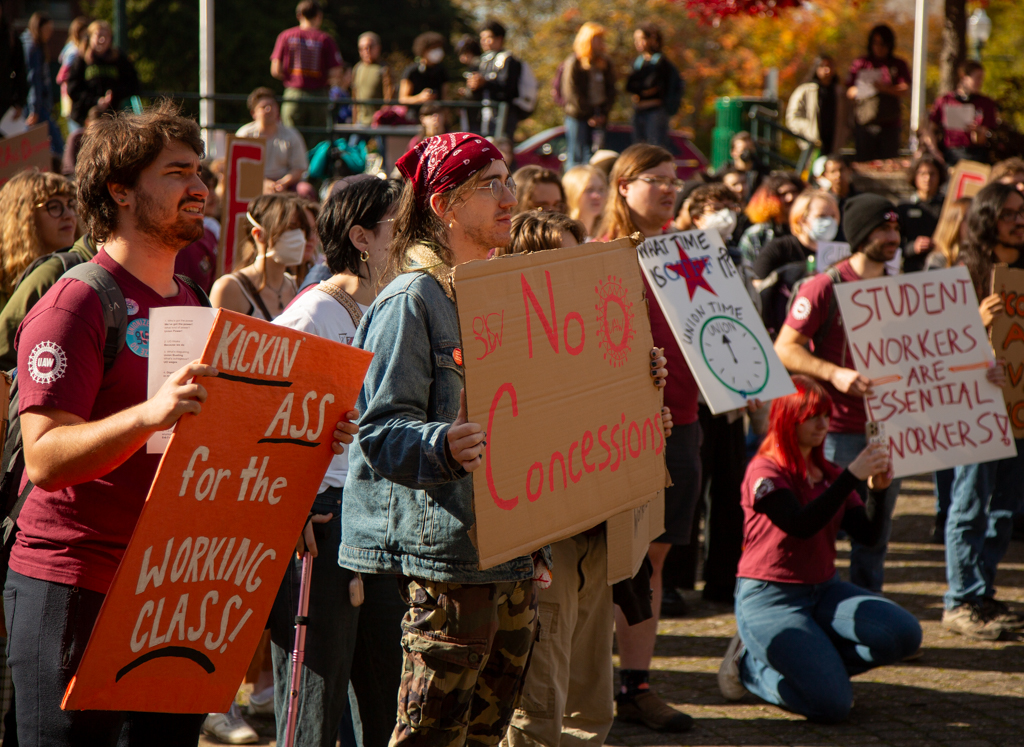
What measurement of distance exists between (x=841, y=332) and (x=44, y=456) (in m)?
4.16

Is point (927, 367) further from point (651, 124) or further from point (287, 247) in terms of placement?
point (651, 124)

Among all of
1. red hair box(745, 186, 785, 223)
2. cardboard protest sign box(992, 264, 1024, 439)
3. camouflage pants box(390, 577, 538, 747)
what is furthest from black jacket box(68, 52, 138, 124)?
camouflage pants box(390, 577, 538, 747)

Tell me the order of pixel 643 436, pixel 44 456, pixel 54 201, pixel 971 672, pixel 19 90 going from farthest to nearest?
pixel 19 90
pixel 971 672
pixel 54 201
pixel 643 436
pixel 44 456

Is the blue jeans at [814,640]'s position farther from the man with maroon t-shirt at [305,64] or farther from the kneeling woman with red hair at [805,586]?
the man with maroon t-shirt at [305,64]

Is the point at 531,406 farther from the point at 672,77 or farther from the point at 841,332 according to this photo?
the point at 672,77

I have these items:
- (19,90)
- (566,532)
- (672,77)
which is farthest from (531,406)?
(672,77)

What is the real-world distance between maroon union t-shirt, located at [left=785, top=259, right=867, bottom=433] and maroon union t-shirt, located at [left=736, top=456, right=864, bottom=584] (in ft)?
2.34

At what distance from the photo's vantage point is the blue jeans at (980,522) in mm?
5516

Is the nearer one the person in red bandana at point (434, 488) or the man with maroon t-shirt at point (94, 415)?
the man with maroon t-shirt at point (94, 415)

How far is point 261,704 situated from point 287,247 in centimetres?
194

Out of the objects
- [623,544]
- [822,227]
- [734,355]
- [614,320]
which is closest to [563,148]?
[822,227]

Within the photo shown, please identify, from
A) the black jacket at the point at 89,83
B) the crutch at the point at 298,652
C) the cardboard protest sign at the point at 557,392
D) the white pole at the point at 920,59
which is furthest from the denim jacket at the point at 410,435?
the white pole at the point at 920,59

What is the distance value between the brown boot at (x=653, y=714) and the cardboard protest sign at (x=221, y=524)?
2.31 metres

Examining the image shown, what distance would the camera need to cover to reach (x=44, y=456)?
85.7 inches
